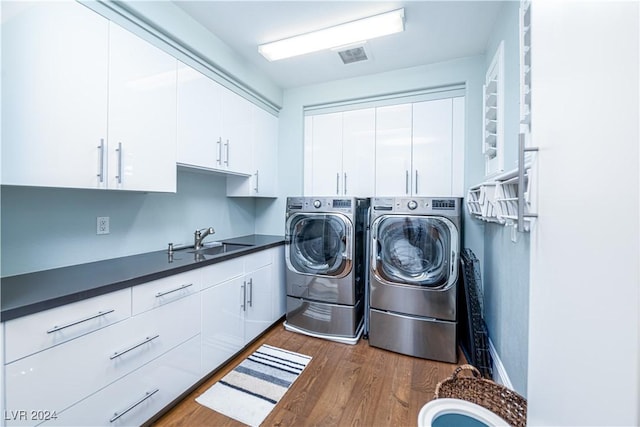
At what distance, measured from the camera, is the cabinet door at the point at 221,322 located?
1.80 meters

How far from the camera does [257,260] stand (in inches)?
93.2

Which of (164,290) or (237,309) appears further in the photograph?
(237,309)

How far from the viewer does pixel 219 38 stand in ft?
7.18

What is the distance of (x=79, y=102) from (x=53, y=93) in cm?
10

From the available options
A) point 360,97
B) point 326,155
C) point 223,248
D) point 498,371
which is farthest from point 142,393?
point 360,97

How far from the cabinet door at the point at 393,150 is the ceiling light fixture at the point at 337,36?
899mm

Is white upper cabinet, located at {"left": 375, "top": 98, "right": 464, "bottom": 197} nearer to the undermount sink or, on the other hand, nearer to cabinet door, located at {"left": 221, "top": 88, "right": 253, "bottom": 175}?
cabinet door, located at {"left": 221, "top": 88, "right": 253, "bottom": 175}

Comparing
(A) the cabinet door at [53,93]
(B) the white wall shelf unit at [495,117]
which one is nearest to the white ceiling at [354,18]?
(B) the white wall shelf unit at [495,117]

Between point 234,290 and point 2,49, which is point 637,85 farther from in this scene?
point 234,290

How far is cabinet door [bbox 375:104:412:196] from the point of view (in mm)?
2705

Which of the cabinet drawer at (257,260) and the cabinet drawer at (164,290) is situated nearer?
the cabinet drawer at (164,290)

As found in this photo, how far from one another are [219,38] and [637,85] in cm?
257

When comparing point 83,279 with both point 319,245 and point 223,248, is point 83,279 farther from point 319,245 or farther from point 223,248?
point 319,245

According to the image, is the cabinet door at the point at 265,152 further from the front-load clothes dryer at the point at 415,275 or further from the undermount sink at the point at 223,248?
the front-load clothes dryer at the point at 415,275
